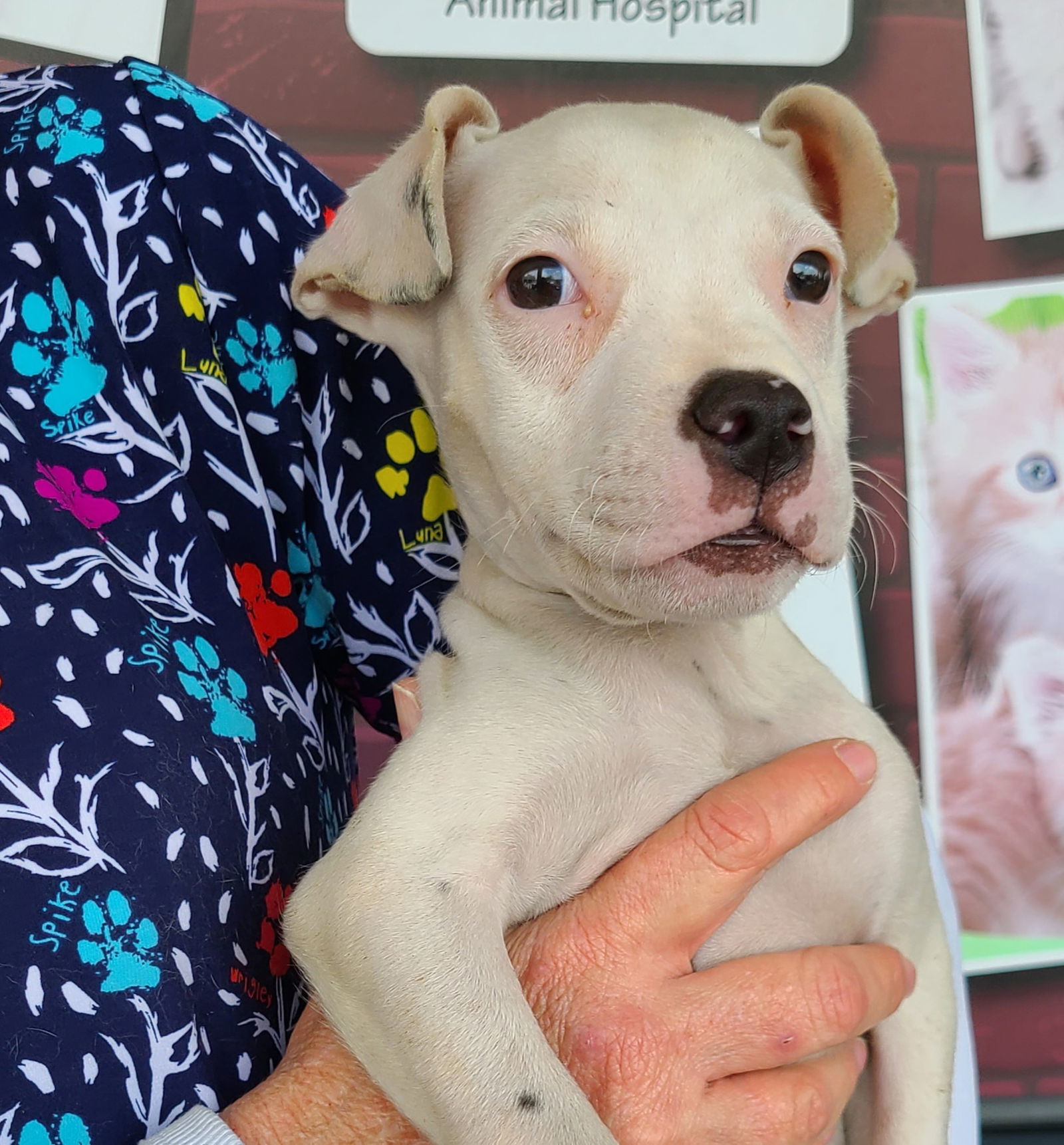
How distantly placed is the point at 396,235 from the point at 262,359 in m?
0.38

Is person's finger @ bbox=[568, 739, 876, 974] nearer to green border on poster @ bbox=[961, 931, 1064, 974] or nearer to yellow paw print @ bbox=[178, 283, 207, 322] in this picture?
yellow paw print @ bbox=[178, 283, 207, 322]

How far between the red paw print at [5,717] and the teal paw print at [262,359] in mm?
631

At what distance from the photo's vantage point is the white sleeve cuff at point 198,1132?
3.47 feet

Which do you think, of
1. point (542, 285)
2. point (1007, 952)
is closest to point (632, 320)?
point (542, 285)

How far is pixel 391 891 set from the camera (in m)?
1.16

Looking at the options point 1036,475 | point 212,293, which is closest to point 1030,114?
point 1036,475

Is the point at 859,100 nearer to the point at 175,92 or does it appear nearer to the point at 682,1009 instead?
the point at 175,92

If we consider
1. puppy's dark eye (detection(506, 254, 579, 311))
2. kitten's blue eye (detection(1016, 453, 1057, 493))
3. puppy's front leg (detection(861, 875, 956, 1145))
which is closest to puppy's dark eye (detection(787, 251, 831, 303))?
puppy's dark eye (detection(506, 254, 579, 311))

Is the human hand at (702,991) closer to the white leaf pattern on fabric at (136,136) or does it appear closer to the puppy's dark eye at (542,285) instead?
the puppy's dark eye at (542,285)

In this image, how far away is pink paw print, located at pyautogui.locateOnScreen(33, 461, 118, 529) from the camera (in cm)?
134

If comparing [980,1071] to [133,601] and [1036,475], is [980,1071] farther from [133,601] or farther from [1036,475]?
[133,601]

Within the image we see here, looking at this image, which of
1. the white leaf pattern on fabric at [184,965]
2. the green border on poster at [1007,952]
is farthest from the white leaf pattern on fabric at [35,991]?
the green border on poster at [1007,952]

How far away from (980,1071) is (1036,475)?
1.60 metres

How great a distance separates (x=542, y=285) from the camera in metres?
1.30
